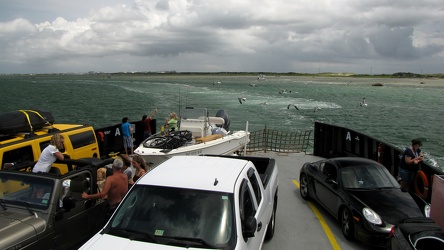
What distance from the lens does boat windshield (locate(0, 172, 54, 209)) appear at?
5.16 m

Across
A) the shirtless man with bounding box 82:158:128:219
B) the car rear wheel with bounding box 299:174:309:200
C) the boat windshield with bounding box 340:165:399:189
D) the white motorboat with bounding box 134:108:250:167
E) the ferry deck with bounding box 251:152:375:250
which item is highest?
the shirtless man with bounding box 82:158:128:219

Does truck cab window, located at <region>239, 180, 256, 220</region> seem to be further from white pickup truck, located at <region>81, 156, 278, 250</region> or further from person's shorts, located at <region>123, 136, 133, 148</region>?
person's shorts, located at <region>123, 136, 133, 148</region>

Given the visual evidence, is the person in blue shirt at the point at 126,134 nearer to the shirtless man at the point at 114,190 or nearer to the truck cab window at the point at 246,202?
the shirtless man at the point at 114,190

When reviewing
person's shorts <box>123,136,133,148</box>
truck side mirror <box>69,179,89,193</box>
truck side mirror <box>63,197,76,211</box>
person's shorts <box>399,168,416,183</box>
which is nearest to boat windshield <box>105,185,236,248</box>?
truck side mirror <box>63,197,76,211</box>

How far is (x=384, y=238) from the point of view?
6.01 metres

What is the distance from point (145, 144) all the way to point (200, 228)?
8.66 m

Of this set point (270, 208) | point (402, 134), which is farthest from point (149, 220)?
point (402, 134)

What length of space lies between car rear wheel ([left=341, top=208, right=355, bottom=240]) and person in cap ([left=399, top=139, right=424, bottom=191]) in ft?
8.15

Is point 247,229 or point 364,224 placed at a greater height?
point 247,229

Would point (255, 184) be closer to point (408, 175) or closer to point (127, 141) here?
point (408, 175)

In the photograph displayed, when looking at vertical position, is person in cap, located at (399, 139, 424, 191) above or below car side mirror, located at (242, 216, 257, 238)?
below

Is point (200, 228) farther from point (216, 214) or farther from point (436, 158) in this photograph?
point (436, 158)

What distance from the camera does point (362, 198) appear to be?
6742 mm

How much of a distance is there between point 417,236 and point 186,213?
9.38 ft
